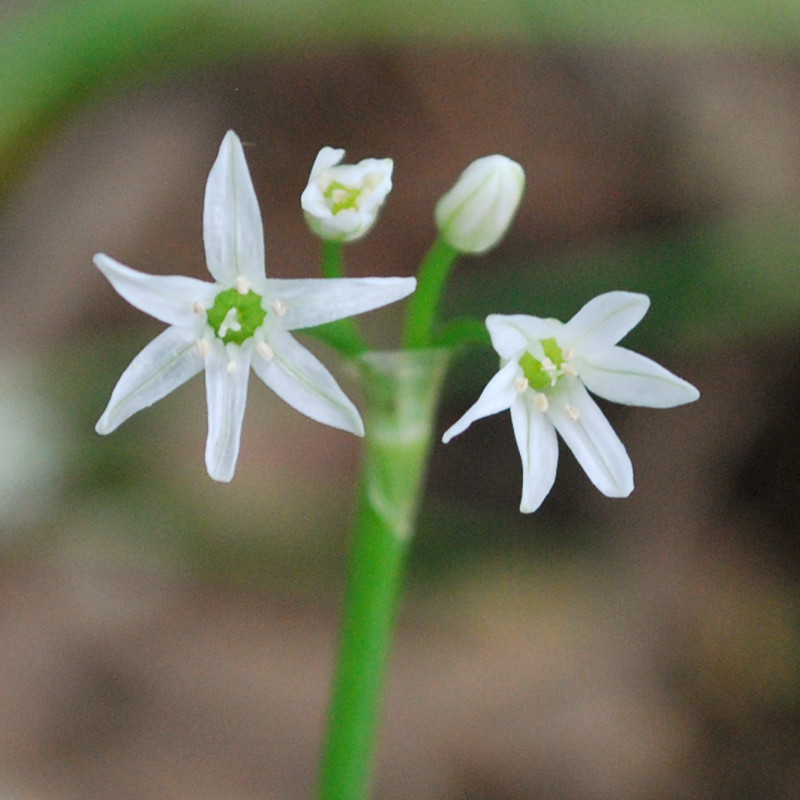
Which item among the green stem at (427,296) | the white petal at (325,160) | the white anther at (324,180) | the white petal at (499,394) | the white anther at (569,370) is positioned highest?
the white petal at (325,160)

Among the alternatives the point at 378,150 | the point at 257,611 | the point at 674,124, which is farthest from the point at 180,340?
the point at 674,124

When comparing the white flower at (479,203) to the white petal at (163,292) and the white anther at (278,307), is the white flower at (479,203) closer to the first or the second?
the white anther at (278,307)

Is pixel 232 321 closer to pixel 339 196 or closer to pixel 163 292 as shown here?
pixel 163 292

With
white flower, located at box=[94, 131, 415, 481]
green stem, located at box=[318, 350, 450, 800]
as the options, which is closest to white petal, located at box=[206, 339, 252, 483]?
white flower, located at box=[94, 131, 415, 481]

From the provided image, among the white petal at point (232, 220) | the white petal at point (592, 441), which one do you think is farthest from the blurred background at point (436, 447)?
the white petal at point (232, 220)

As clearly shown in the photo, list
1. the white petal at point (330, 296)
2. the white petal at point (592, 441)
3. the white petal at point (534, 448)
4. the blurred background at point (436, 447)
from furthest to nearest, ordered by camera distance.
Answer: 1. the blurred background at point (436, 447)
2. the white petal at point (592, 441)
3. the white petal at point (534, 448)
4. the white petal at point (330, 296)

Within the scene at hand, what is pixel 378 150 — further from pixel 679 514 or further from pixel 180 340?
pixel 180 340

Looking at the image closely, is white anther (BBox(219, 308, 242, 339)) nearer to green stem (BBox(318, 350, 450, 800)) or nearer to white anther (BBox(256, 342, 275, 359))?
white anther (BBox(256, 342, 275, 359))
